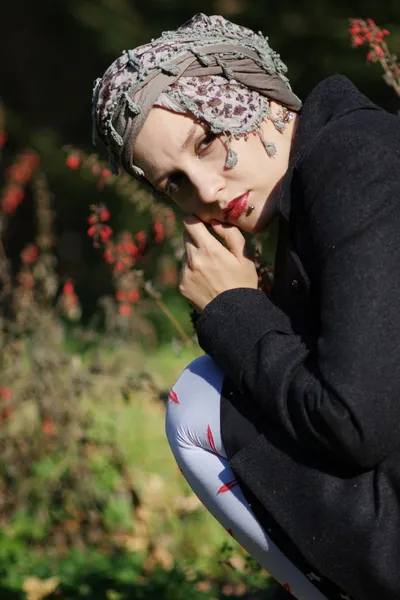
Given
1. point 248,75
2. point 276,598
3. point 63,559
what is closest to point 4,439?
point 63,559

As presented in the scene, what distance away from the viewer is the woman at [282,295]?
178 cm

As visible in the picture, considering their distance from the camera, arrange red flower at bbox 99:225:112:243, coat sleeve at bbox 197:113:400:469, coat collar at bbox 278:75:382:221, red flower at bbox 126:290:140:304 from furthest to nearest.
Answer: red flower at bbox 126:290:140:304 → red flower at bbox 99:225:112:243 → coat collar at bbox 278:75:382:221 → coat sleeve at bbox 197:113:400:469

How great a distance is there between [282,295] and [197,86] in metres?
0.51

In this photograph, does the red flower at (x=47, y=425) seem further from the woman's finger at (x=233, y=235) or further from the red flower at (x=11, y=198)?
the woman's finger at (x=233, y=235)

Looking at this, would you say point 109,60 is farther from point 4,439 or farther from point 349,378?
point 349,378

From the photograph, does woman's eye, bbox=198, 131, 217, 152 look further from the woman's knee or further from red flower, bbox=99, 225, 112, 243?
red flower, bbox=99, 225, 112, 243

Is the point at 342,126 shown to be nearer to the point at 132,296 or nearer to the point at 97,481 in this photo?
the point at 132,296

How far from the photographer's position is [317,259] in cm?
187

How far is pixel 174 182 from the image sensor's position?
2.19 meters

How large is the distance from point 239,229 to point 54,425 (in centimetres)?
197

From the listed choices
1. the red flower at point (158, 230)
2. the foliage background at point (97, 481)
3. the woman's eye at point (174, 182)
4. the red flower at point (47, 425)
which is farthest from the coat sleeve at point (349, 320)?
the red flower at point (47, 425)

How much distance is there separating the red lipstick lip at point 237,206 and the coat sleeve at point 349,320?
241mm

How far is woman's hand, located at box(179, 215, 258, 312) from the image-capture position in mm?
2170

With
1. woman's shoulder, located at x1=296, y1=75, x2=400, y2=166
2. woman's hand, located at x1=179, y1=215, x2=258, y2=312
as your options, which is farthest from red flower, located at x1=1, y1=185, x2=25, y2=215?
woman's shoulder, located at x1=296, y1=75, x2=400, y2=166
